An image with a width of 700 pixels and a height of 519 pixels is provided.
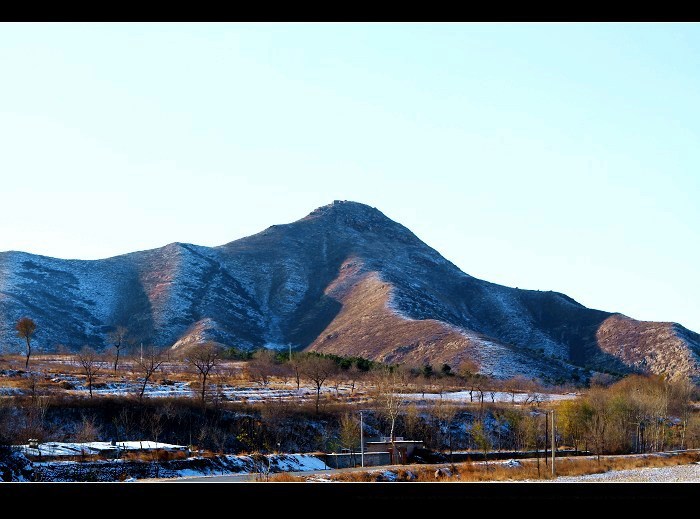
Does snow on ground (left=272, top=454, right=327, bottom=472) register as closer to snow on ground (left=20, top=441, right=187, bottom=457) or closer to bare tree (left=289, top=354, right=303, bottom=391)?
snow on ground (left=20, top=441, right=187, bottom=457)

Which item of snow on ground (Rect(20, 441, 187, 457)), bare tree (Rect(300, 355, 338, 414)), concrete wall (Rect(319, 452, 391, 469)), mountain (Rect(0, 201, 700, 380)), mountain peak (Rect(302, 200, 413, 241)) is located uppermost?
mountain peak (Rect(302, 200, 413, 241))

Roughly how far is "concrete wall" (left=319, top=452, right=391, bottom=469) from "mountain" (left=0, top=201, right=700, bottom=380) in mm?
38462

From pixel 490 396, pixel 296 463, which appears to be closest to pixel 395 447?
pixel 296 463

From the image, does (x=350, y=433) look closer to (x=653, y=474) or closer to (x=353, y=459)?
(x=353, y=459)

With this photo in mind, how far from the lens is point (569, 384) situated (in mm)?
72000

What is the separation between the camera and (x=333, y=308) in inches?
4348

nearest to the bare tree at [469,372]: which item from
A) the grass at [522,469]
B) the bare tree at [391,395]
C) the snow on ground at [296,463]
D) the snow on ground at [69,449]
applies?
the bare tree at [391,395]

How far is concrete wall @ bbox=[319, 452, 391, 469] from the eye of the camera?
30.4m

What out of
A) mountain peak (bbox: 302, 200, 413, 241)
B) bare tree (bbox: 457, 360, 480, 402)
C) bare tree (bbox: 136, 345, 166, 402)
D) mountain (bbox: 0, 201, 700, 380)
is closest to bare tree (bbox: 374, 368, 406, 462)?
bare tree (bbox: 457, 360, 480, 402)

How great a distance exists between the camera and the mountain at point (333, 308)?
85.9 metres

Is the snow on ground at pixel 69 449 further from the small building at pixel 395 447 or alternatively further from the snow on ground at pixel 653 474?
the snow on ground at pixel 653 474

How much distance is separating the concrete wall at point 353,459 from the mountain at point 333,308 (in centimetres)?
3846

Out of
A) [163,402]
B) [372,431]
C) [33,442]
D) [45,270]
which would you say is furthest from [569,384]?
[45,270]
